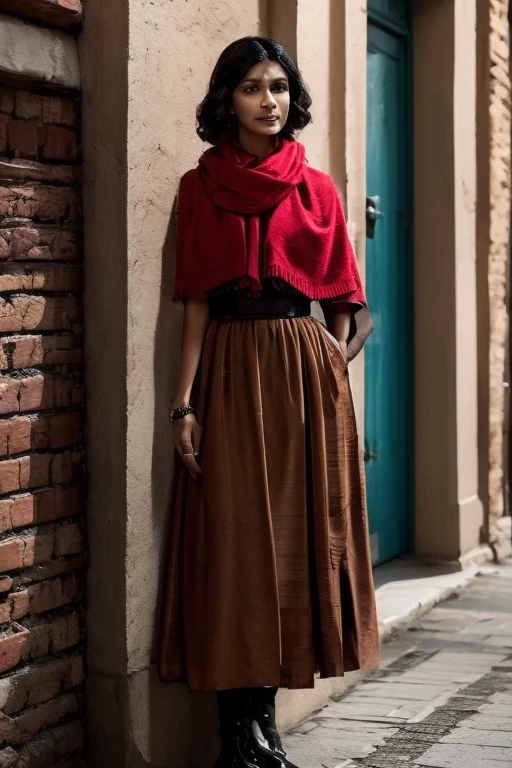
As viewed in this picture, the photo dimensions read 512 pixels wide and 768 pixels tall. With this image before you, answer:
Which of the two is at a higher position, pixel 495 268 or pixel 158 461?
pixel 495 268

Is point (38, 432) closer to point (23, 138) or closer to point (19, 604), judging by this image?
point (19, 604)

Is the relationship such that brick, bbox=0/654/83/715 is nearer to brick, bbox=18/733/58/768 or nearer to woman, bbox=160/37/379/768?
brick, bbox=18/733/58/768

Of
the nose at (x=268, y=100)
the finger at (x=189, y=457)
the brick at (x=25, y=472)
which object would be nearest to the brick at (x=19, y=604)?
the brick at (x=25, y=472)

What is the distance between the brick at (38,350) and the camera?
3531mm

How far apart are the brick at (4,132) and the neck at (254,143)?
2.31 feet

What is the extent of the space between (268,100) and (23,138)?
27.3 inches

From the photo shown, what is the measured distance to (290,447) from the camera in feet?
12.4

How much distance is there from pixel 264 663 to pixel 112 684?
0.43 metres

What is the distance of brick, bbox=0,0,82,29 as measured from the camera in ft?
11.4

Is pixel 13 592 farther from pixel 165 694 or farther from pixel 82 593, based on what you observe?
pixel 165 694

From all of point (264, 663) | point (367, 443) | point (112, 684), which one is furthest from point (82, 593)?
point (367, 443)

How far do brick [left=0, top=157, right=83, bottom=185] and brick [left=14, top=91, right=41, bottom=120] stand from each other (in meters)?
0.12

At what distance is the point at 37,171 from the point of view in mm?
3617

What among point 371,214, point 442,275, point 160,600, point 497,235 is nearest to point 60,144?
point 160,600
